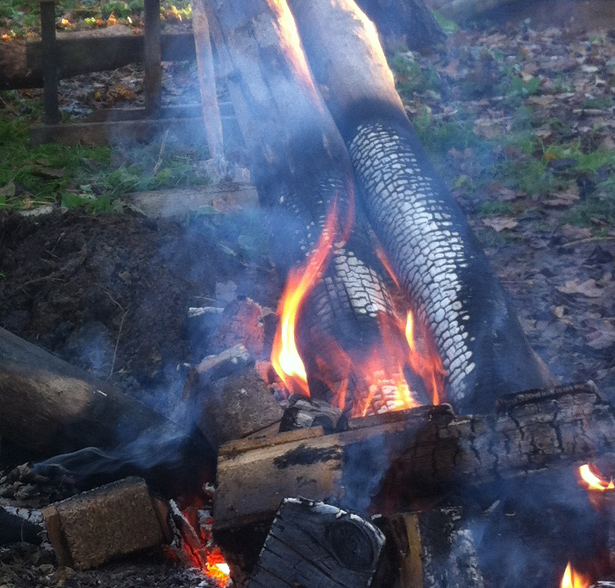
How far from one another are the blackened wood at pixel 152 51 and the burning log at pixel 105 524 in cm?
517

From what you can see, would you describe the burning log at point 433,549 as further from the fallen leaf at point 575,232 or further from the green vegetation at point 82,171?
the green vegetation at point 82,171

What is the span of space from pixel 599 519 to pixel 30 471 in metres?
2.40

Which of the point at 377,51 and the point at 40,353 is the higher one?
the point at 377,51

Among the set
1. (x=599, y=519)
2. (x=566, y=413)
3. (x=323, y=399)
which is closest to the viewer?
(x=599, y=519)

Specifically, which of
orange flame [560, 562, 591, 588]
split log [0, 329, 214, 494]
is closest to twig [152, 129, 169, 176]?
split log [0, 329, 214, 494]

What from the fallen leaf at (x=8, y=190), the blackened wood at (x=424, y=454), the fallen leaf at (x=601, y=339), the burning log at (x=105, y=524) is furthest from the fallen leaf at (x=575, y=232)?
the fallen leaf at (x=8, y=190)

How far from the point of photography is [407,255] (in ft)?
13.3

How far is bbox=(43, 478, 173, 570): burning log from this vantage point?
2.84 meters

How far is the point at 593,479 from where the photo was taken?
2.54 metres

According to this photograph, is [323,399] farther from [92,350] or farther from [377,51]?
[377,51]

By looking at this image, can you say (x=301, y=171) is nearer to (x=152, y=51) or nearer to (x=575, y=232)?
(x=575, y=232)

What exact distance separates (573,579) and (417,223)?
85.6 inches

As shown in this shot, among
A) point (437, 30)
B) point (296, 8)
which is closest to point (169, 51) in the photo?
point (296, 8)

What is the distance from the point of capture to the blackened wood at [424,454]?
2521 mm
